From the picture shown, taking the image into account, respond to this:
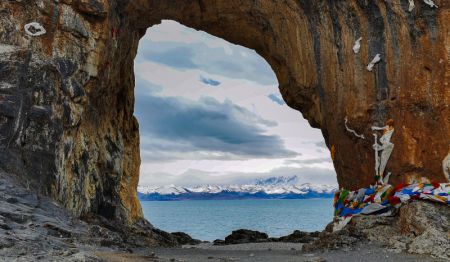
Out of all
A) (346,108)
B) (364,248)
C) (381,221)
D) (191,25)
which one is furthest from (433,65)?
(191,25)

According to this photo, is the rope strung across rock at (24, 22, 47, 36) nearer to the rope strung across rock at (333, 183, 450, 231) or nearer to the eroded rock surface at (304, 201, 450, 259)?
the eroded rock surface at (304, 201, 450, 259)

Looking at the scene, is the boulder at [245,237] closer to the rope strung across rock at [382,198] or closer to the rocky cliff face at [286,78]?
the rocky cliff face at [286,78]

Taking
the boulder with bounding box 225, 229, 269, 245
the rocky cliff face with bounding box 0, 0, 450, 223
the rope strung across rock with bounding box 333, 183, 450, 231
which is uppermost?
the rocky cliff face with bounding box 0, 0, 450, 223

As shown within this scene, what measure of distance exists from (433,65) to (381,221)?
6.41m

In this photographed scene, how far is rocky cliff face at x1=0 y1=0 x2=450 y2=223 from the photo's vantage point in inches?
734

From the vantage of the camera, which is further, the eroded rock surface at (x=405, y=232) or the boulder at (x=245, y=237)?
the boulder at (x=245, y=237)

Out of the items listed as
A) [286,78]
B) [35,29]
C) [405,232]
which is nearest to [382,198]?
[405,232]

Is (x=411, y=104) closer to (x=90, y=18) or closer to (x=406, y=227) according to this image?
(x=406, y=227)

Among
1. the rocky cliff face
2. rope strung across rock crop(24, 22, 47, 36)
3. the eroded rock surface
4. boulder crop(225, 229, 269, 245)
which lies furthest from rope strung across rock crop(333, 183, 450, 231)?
rope strung across rock crop(24, 22, 47, 36)

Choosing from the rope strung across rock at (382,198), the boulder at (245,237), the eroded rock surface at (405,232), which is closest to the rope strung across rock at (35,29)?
the eroded rock surface at (405,232)

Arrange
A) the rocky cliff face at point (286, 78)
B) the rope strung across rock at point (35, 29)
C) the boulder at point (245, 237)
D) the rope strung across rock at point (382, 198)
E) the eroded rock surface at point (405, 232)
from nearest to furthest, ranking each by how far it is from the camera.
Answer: the eroded rock surface at point (405, 232) < the rope strung across rock at point (382, 198) < the rocky cliff face at point (286, 78) < the rope strung across rock at point (35, 29) < the boulder at point (245, 237)

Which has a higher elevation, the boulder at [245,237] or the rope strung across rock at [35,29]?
the rope strung across rock at [35,29]

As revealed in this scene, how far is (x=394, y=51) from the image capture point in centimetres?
1986

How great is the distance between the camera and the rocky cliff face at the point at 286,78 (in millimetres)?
18656
